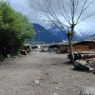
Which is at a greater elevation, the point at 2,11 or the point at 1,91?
the point at 2,11

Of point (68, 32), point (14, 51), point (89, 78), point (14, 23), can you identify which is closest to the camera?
point (89, 78)

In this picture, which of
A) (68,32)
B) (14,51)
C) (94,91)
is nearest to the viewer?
(94,91)

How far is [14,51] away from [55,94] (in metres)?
36.4

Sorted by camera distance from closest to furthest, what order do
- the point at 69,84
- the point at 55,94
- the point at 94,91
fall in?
the point at 94,91, the point at 55,94, the point at 69,84

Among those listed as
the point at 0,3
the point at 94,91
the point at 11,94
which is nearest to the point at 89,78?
the point at 11,94

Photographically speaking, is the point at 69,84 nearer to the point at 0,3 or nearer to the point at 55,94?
the point at 55,94

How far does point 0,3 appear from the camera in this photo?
137ft

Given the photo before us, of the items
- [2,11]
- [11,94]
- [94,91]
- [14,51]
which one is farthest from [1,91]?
[14,51]

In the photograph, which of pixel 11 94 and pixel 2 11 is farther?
pixel 2 11

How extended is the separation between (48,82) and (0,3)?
967 inches

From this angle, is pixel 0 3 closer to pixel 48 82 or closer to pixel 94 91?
pixel 48 82

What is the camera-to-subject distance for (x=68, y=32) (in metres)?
37.7

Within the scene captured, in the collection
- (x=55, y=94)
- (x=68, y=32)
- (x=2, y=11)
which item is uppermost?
(x=2, y=11)

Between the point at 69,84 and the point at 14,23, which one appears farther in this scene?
the point at 14,23
